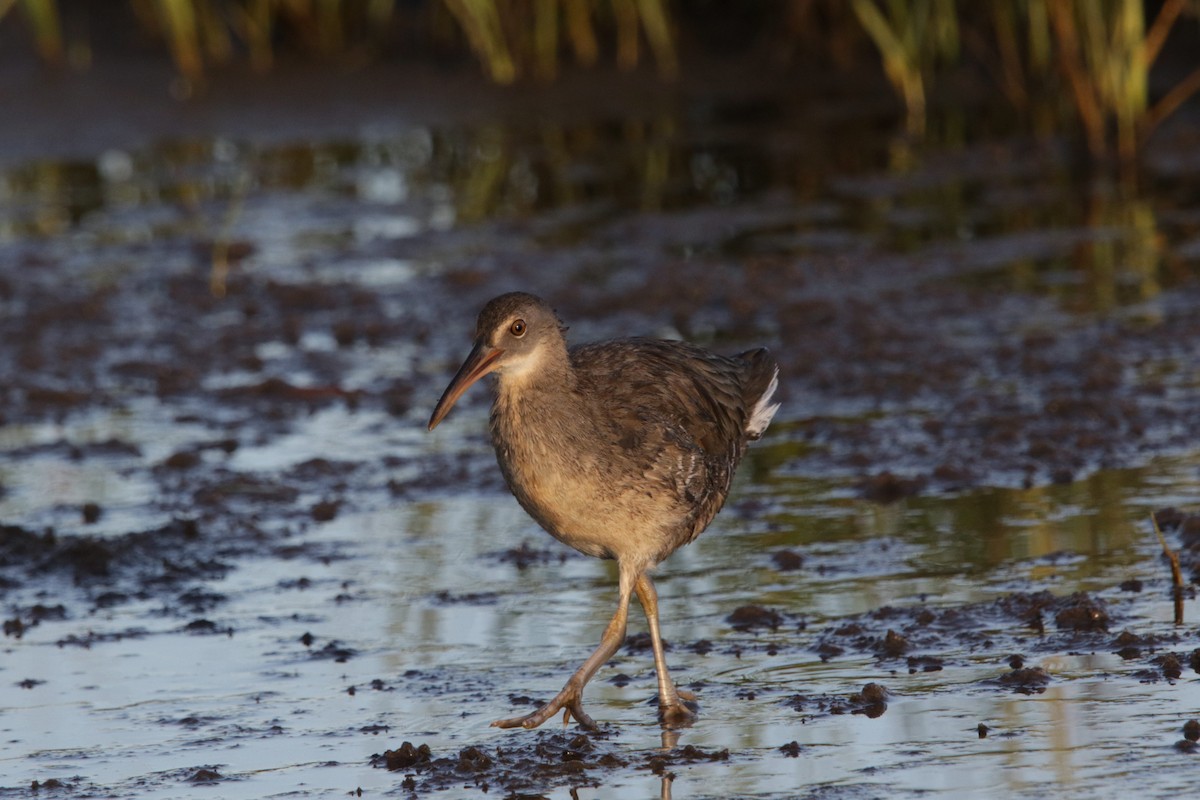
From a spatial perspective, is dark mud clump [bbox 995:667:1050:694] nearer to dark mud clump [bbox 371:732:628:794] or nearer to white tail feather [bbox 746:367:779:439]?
dark mud clump [bbox 371:732:628:794]

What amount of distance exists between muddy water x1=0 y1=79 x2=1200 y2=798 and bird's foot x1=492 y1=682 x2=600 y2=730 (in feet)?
0.15

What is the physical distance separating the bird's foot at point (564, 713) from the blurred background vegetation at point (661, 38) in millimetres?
8483

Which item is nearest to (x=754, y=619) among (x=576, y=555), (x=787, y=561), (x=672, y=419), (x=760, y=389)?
(x=787, y=561)

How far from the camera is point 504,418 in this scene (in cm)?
557

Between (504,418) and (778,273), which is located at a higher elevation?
(778,273)

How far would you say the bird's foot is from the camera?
5.28 metres

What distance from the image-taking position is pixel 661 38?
15617 mm

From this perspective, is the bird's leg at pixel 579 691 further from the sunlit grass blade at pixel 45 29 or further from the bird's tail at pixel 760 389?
the sunlit grass blade at pixel 45 29

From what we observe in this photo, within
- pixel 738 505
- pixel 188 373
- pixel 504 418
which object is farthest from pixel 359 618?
pixel 188 373

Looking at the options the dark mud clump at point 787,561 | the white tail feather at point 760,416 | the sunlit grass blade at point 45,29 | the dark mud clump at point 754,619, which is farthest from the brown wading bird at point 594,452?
the sunlit grass blade at point 45,29

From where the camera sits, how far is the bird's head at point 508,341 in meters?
5.56

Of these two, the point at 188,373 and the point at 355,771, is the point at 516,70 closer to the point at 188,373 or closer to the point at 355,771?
the point at 188,373

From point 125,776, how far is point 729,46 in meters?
12.4

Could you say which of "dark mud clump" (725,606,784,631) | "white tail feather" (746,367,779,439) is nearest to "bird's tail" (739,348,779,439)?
"white tail feather" (746,367,779,439)
